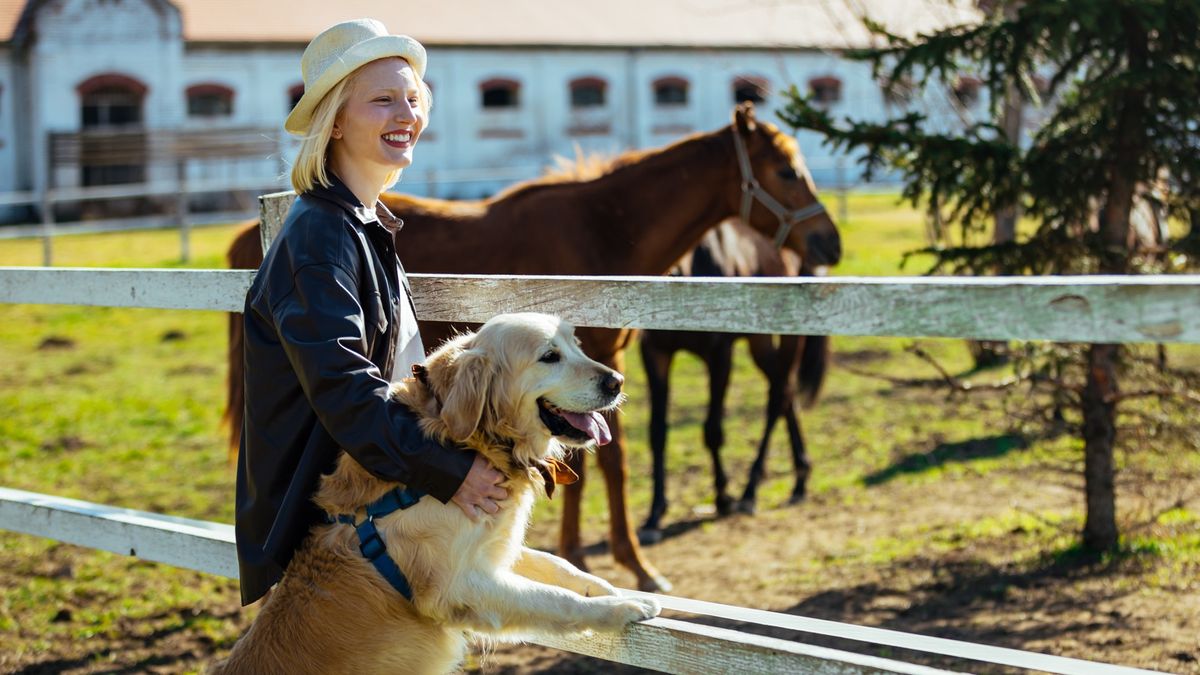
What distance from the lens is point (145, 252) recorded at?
2006cm

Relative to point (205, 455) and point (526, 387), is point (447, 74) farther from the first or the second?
point (526, 387)

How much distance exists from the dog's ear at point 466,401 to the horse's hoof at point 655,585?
358 centimetres

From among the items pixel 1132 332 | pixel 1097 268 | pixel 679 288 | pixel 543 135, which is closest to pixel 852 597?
pixel 1097 268

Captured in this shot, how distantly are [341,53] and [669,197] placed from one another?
3709 mm

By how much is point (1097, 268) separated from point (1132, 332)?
4025mm

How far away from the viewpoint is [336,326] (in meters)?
2.68

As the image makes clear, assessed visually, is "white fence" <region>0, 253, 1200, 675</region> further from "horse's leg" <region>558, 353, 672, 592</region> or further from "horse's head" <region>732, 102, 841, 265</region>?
"horse's head" <region>732, 102, 841, 265</region>

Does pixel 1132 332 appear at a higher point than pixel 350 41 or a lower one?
lower

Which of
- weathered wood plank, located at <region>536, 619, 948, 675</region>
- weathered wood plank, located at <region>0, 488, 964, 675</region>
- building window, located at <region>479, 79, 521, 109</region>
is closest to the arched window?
building window, located at <region>479, 79, 521, 109</region>

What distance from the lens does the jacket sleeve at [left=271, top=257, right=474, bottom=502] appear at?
8.59 feet

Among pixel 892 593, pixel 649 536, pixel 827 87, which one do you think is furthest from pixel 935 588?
pixel 827 87

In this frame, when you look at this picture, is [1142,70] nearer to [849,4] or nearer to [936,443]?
[849,4]

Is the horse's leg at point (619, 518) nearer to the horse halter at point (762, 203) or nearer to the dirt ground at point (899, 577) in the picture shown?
the dirt ground at point (899, 577)

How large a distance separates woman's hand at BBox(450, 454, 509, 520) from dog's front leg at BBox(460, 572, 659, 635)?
0.50 feet
